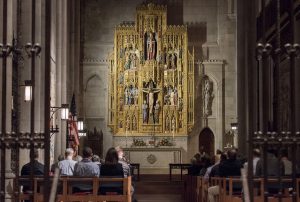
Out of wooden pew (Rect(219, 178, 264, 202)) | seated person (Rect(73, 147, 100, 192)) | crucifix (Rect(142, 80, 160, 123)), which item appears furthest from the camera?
crucifix (Rect(142, 80, 160, 123))

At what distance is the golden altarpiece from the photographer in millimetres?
33688

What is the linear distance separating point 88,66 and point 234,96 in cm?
786

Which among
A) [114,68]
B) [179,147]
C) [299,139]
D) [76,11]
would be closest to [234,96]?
[179,147]

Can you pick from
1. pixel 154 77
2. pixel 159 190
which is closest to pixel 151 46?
pixel 154 77

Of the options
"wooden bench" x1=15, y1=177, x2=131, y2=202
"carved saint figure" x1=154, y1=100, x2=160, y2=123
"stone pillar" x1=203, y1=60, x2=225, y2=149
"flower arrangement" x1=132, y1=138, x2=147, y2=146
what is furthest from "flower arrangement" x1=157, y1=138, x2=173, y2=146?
"wooden bench" x1=15, y1=177, x2=131, y2=202

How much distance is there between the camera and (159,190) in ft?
87.2

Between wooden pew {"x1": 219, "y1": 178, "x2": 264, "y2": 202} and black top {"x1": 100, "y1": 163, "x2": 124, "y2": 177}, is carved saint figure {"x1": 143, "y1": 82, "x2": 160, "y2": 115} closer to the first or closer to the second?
wooden pew {"x1": 219, "y1": 178, "x2": 264, "y2": 202}

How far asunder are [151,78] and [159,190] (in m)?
8.52

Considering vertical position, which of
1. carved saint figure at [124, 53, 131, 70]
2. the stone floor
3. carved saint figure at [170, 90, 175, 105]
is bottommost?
the stone floor

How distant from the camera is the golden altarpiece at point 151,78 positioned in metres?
33.7

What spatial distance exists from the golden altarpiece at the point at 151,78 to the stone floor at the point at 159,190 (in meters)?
5.26

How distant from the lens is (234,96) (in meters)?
35.1

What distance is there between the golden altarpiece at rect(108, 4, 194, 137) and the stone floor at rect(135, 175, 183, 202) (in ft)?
17.3

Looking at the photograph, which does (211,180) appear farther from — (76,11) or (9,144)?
(76,11)
